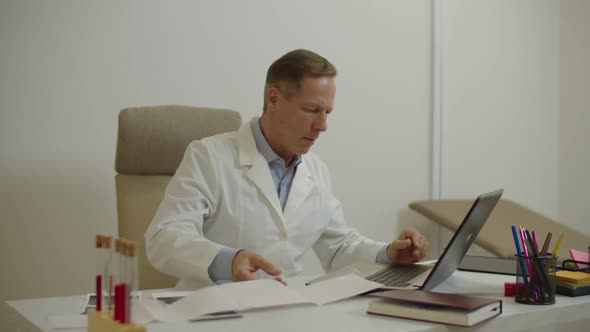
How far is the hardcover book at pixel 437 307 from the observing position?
3.62 ft

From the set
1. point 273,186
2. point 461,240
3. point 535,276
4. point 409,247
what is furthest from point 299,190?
point 535,276

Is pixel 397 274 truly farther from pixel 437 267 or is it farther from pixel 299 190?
pixel 299 190

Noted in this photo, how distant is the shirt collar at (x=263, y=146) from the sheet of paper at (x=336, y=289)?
576 mm

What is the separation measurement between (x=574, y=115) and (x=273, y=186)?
2.37m

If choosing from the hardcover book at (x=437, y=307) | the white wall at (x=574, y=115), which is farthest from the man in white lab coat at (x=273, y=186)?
the white wall at (x=574, y=115)

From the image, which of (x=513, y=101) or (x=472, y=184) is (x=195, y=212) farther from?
(x=513, y=101)

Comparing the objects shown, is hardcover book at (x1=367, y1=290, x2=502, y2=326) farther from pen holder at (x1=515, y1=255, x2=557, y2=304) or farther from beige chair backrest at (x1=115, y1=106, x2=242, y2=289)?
beige chair backrest at (x1=115, y1=106, x2=242, y2=289)

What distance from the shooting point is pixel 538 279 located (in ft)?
4.23

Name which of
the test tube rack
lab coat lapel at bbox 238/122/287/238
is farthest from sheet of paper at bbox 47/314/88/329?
lab coat lapel at bbox 238/122/287/238

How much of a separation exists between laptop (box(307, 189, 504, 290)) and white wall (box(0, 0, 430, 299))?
1245 mm

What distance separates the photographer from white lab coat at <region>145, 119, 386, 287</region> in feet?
5.79

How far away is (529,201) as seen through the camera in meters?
3.69

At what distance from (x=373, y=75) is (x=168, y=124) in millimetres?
1286

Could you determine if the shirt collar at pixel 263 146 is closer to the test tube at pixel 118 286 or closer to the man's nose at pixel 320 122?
the man's nose at pixel 320 122
